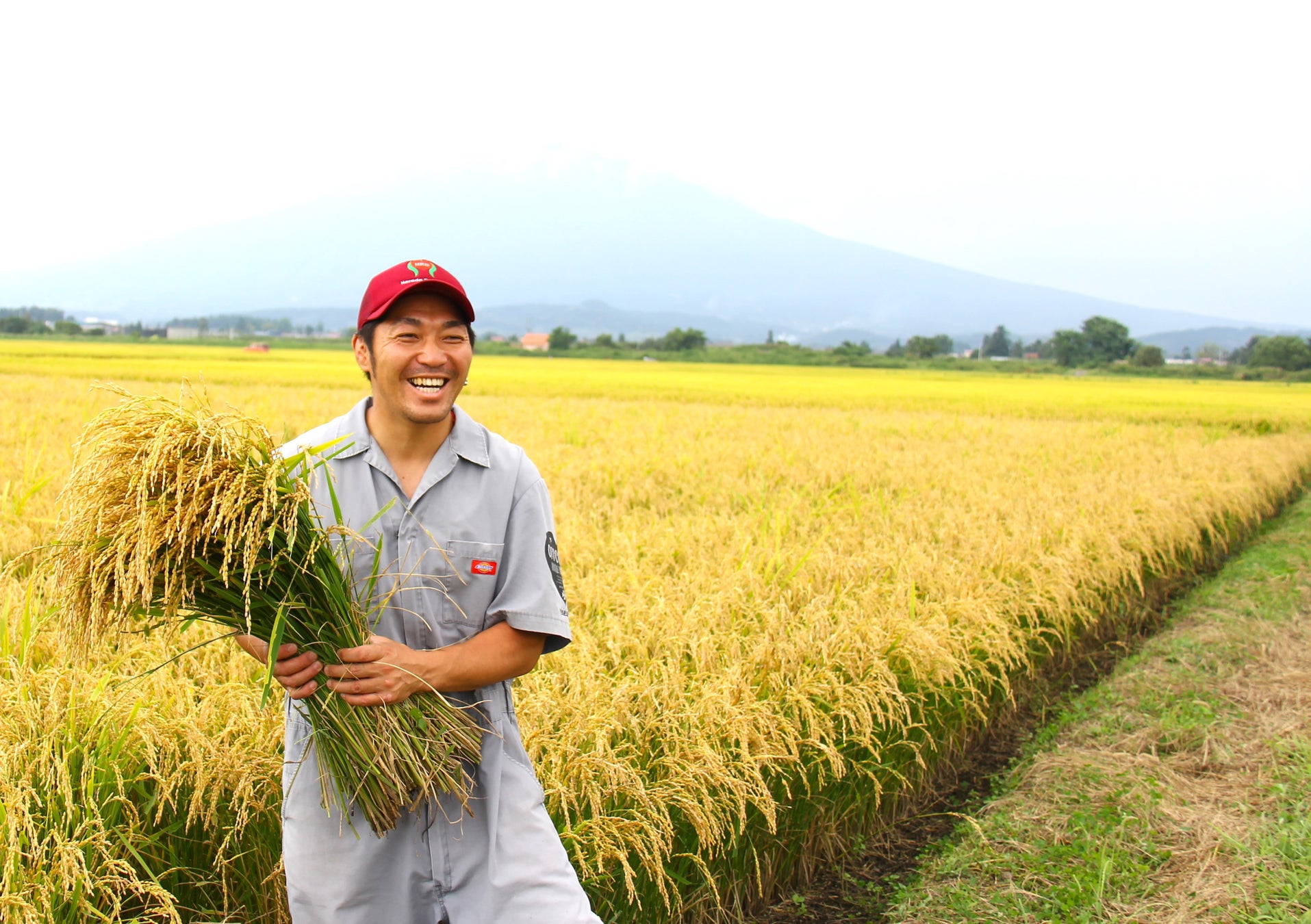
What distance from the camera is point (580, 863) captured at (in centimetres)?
236

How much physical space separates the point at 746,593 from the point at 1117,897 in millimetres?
1836

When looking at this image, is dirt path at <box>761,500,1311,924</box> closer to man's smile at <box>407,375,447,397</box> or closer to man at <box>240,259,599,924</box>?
man at <box>240,259,599,924</box>

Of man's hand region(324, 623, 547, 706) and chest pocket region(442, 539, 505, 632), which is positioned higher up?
chest pocket region(442, 539, 505, 632)

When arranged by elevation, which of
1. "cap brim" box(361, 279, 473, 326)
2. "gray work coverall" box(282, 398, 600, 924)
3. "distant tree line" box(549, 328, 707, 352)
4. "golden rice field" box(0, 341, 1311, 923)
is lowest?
"golden rice field" box(0, 341, 1311, 923)

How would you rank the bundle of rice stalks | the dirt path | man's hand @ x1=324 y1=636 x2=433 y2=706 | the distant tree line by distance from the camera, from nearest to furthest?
the bundle of rice stalks
man's hand @ x1=324 y1=636 x2=433 y2=706
the dirt path
the distant tree line

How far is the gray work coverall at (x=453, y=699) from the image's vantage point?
1786mm

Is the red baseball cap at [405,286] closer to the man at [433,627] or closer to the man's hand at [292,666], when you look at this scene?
the man at [433,627]

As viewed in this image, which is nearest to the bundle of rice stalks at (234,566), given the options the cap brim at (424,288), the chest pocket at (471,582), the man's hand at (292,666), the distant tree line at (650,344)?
the man's hand at (292,666)

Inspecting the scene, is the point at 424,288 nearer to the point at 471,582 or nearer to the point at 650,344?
the point at 471,582

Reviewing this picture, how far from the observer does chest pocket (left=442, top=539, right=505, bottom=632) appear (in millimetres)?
1896

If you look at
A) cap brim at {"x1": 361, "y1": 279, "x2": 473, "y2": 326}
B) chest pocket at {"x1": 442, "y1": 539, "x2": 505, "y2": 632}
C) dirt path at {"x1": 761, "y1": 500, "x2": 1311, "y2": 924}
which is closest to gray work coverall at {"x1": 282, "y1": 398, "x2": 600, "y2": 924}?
chest pocket at {"x1": 442, "y1": 539, "x2": 505, "y2": 632}

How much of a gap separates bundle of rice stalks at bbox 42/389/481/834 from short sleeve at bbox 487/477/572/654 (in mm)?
227

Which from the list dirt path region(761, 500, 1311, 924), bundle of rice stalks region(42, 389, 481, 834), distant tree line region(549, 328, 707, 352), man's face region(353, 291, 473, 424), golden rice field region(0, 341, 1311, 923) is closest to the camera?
bundle of rice stalks region(42, 389, 481, 834)

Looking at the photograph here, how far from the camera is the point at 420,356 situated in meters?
1.86
